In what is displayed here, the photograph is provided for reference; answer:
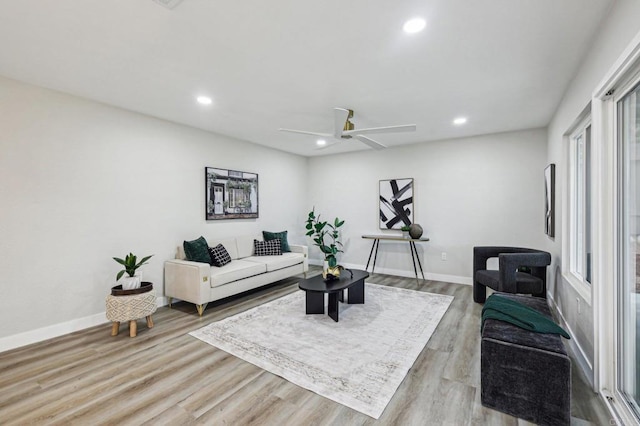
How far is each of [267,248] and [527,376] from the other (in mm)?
4138

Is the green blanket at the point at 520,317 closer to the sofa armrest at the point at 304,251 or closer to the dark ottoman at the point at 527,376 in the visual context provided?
the dark ottoman at the point at 527,376

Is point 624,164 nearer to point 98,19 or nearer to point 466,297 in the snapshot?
point 466,297

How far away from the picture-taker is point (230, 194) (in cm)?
513

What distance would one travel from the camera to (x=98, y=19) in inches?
78.6

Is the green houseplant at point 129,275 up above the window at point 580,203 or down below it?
below

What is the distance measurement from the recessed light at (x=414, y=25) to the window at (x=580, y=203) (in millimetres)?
1910

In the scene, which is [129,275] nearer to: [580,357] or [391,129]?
[391,129]

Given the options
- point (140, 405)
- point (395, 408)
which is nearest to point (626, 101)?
point (395, 408)

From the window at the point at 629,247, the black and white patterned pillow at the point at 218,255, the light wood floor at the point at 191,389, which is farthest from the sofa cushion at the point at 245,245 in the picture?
the window at the point at 629,247

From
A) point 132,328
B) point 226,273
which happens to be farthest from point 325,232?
point 132,328

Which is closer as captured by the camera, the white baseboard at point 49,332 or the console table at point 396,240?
the white baseboard at point 49,332

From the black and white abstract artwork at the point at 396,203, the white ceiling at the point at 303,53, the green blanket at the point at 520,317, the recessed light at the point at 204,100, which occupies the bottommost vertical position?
the green blanket at the point at 520,317

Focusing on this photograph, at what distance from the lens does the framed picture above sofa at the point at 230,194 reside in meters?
4.79

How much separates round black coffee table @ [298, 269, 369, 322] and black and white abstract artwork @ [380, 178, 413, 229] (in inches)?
81.2
